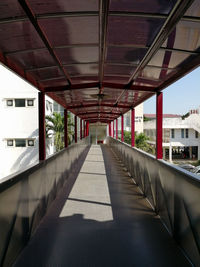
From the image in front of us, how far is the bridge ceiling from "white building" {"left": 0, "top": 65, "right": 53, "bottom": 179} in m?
14.8

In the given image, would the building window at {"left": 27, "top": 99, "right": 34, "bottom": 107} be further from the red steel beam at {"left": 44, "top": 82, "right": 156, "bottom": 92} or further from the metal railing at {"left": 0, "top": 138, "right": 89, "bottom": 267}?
the metal railing at {"left": 0, "top": 138, "right": 89, "bottom": 267}

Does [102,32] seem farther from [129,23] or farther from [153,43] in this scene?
[153,43]

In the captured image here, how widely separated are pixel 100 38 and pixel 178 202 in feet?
7.45

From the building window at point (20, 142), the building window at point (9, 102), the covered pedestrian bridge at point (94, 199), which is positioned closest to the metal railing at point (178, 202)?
the covered pedestrian bridge at point (94, 199)

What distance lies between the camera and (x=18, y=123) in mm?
19000

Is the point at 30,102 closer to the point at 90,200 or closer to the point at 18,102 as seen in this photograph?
the point at 18,102

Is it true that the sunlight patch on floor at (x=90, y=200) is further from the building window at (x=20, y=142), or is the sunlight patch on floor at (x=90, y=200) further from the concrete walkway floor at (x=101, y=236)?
the building window at (x=20, y=142)

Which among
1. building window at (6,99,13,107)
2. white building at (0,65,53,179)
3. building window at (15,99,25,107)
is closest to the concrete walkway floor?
white building at (0,65,53,179)

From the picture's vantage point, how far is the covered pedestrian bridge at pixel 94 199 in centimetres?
227

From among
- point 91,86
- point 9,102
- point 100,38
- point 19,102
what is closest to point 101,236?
point 100,38

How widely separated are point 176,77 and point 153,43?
4.60 ft

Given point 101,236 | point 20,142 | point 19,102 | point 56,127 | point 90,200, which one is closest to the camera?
point 101,236

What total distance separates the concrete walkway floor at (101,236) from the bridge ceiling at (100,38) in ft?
8.26

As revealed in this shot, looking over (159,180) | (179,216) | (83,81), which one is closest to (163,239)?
(179,216)
